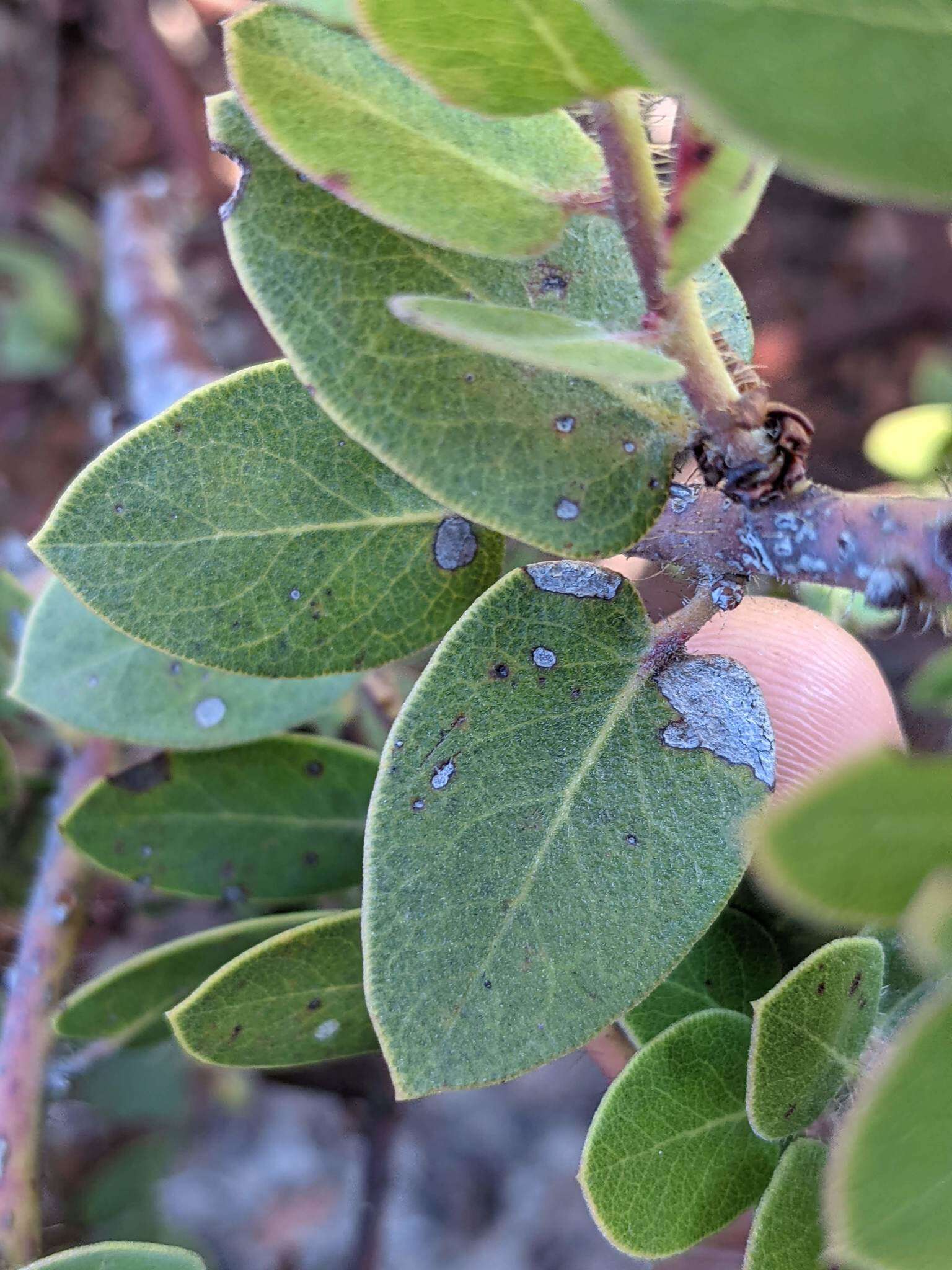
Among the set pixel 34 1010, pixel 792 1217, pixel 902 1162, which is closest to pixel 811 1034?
pixel 792 1217

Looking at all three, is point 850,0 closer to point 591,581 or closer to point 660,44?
point 660,44

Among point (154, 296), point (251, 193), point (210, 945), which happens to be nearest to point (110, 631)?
point (210, 945)

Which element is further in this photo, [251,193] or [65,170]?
[65,170]

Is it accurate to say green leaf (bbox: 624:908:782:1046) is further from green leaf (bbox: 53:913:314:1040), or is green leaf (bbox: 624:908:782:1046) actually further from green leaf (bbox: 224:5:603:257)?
green leaf (bbox: 224:5:603:257)

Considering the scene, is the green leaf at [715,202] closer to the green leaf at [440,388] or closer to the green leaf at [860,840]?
the green leaf at [440,388]

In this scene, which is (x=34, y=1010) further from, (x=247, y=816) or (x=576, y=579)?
(x=576, y=579)

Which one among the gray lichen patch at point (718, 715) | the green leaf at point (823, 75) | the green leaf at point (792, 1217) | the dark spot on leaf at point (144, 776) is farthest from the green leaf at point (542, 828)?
the dark spot on leaf at point (144, 776)
